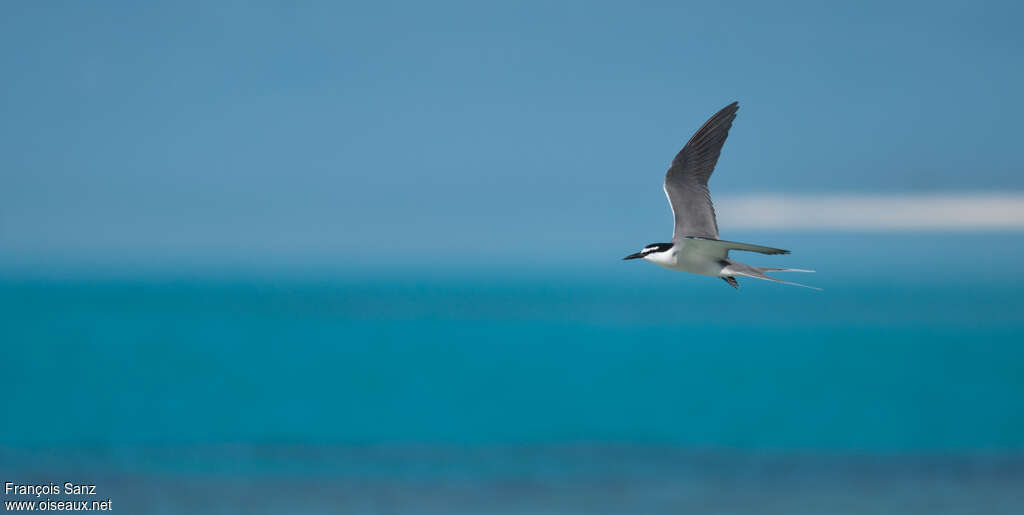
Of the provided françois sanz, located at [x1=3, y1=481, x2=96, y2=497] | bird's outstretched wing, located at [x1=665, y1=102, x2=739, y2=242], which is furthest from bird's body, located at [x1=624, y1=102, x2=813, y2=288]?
françois sanz, located at [x1=3, y1=481, x2=96, y2=497]

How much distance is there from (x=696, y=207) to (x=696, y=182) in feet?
0.68

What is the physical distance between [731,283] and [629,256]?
85 cm

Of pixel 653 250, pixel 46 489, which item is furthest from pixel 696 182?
pixel 46 489

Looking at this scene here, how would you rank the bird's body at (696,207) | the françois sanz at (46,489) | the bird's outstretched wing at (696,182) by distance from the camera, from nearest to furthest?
1. the bird's body at (696,207)
2. the bird's outstretched wing at (696,182)
3. the françois sanz at (46,489)

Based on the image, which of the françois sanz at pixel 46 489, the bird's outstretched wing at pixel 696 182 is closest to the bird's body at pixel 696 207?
the bird's outstretched wing at pixel 696 182

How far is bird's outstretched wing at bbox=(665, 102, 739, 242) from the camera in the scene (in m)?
7.71

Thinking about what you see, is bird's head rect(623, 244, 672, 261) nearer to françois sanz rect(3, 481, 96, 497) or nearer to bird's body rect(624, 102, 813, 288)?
bird's body rect(624, 102, 813, 288)

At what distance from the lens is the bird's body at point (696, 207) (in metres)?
7.44

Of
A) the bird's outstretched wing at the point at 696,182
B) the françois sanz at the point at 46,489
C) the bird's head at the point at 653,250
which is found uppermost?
the bird's outstretched wing at the point at 696,182

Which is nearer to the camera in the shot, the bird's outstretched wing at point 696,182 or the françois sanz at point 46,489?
the bird's outstretched wing at point 696,182

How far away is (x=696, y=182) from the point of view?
779cm

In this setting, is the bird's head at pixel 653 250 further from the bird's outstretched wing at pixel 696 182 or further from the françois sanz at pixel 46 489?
the françois sanz at pixel 46 489

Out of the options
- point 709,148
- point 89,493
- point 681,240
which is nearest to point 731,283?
point 681,240

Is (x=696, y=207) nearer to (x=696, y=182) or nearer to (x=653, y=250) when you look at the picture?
(x=696, y=182)
